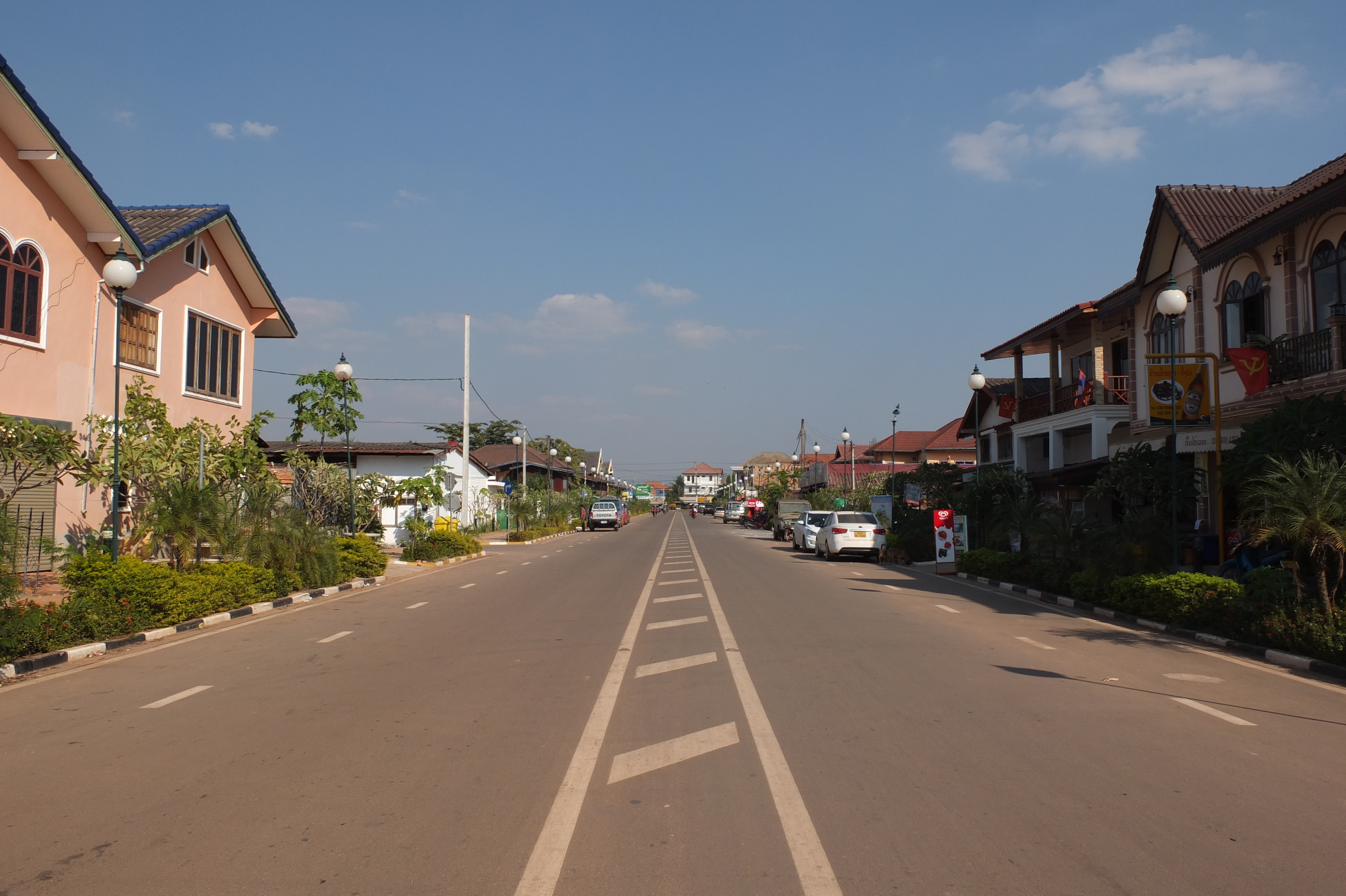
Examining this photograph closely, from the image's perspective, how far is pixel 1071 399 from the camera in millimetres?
30016

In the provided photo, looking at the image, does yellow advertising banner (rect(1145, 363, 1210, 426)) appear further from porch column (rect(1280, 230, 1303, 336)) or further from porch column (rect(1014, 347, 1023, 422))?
porch column (rect(1014, 347, 1023, 422))

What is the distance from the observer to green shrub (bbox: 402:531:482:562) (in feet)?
92.5

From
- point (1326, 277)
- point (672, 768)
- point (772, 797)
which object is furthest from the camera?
point (1326, 277)

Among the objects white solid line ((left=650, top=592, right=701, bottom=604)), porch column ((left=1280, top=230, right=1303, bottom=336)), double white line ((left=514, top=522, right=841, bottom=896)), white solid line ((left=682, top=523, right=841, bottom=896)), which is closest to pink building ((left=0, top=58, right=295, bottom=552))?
white solid line ((left=650, top=592, right=701, bottom=604))

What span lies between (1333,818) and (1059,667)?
4993 mm

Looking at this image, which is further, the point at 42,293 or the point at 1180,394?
the point at 42,293

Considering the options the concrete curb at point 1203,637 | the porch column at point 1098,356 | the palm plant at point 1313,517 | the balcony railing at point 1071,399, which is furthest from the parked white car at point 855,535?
the palm plant at point 1313,517

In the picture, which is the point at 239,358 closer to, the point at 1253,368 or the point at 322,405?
the point at 322,405

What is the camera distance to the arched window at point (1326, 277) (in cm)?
1672

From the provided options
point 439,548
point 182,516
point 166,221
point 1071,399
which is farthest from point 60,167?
point 1071,399

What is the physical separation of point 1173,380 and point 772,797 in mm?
12690

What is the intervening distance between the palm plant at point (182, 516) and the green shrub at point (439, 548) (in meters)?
12.6

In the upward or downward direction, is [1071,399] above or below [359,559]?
above

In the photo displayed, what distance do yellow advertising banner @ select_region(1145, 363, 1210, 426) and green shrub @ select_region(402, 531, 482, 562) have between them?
1959cm
